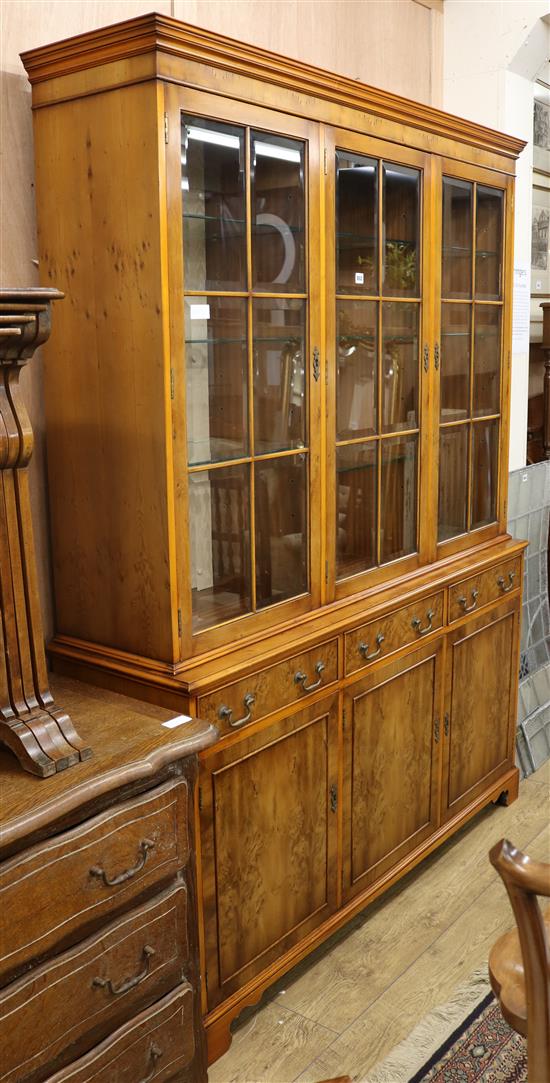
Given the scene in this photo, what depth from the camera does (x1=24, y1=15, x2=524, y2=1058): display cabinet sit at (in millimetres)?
1961

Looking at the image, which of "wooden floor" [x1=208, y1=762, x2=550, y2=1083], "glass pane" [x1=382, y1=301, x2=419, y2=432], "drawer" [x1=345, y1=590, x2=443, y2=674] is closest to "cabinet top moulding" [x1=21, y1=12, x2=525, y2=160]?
"glass pane" [x1=382, y1=301, x2=419, y2=432]

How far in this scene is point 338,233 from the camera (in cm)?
238

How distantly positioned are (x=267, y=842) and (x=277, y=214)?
1432 mm

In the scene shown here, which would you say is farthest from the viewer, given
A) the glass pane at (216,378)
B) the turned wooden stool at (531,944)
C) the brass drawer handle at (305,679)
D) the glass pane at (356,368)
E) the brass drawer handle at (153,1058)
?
the glass pane at (356,368)

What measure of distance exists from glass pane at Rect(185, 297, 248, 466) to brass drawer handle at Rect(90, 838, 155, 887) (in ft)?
2.52

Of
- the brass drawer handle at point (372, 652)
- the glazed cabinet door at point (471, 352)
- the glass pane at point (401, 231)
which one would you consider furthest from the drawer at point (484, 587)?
the glass pane at point (401, 231)

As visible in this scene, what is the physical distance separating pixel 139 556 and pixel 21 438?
50 cm

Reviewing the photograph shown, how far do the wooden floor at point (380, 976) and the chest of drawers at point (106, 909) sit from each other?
0.37m

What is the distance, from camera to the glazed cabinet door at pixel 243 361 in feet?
6.54

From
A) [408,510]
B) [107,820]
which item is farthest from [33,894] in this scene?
[408,510]

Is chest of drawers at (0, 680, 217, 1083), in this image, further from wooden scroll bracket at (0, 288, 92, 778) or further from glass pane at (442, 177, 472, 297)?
glass pane at (442, 177, 472, 297)

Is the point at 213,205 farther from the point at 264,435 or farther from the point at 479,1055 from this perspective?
the point at 479,1055

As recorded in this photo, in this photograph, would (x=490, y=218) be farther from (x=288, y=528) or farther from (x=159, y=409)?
(x=159, y=409)

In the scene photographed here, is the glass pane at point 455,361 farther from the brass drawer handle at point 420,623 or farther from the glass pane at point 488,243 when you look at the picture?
the brass drawer handle at point 420,623
